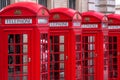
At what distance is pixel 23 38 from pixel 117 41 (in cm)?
548

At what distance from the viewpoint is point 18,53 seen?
32.1 ft

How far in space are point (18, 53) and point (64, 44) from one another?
2.05 metres

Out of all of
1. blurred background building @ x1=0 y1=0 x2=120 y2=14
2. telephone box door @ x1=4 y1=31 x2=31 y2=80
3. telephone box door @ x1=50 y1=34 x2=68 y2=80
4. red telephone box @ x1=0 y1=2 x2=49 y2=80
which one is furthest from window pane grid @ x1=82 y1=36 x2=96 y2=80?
blurred background building @ x1=0 y1=0 x2=120 y2=14

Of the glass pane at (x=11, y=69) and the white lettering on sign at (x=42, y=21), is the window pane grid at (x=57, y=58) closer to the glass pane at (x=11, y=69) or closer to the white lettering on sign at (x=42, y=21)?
the white lettering on sign at (x=42, y=21)

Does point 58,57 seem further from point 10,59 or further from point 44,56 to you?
point 10,59

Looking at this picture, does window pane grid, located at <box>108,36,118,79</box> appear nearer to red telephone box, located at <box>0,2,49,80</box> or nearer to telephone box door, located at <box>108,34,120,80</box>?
telephone box door, located at <box>108,34,120,80</box>

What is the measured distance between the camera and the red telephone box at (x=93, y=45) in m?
12.9

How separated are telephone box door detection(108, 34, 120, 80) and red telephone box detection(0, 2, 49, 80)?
5.23 meters

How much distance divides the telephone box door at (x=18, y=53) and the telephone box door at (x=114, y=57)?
5.35 m

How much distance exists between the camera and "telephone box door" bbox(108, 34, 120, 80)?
48.3ft

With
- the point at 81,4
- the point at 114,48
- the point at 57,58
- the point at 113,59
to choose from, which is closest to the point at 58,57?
the point at 57,58

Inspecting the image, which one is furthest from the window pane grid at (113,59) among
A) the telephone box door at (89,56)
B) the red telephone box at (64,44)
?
the red telephone box at (64,44)

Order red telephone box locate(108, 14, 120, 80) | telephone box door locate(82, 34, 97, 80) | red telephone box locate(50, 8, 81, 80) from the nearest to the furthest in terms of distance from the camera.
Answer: red telephone box locate(50, 8, 81, 80), telephone box door locate(82, 34, 97, 80), red telephone box locate(108, 14, 120, 80)

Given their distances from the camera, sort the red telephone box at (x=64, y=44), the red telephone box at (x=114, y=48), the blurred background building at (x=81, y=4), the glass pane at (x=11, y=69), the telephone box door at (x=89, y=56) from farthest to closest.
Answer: the blurred background building at (x=81, y=4) < the red telephone box at (x=114, y=48) < the telephone box door at (x=89, y=56) < the red telephone box at (x=64, y=44) < the glass pane at (x=11, y=69)
